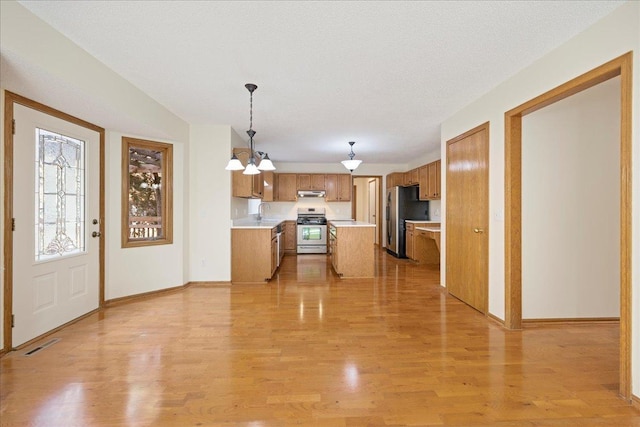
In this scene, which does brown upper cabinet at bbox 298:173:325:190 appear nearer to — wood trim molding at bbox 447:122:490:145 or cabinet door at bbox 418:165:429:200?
cabinet door at bbox 418:165:429:200

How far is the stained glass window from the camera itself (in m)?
2.69

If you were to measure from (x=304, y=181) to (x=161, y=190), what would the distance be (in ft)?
12.9

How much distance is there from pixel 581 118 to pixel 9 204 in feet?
17.2

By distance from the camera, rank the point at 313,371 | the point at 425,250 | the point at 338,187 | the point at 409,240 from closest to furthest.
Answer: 1. the point at 313,371
2. the point at 425,250
3. the point at 409,240
4. the point at 338,187

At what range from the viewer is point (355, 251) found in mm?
5020

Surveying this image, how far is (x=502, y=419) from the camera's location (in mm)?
1615

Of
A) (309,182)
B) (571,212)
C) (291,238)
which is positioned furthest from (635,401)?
(309,182)

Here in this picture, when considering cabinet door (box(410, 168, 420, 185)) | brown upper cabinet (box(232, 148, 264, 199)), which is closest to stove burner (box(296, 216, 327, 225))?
cabinet door (box(410, 168, 420, 185))

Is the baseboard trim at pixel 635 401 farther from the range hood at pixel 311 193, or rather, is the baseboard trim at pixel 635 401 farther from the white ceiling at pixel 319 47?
the range hood at pixel 311 193

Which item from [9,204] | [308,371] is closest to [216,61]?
[9,204]

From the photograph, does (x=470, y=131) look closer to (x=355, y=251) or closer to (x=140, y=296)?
(x=355, y=251)

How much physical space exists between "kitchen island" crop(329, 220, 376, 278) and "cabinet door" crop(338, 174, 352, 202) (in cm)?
266

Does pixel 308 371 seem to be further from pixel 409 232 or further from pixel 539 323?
pixel 409 232

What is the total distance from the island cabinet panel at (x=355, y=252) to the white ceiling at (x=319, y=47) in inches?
80.7
